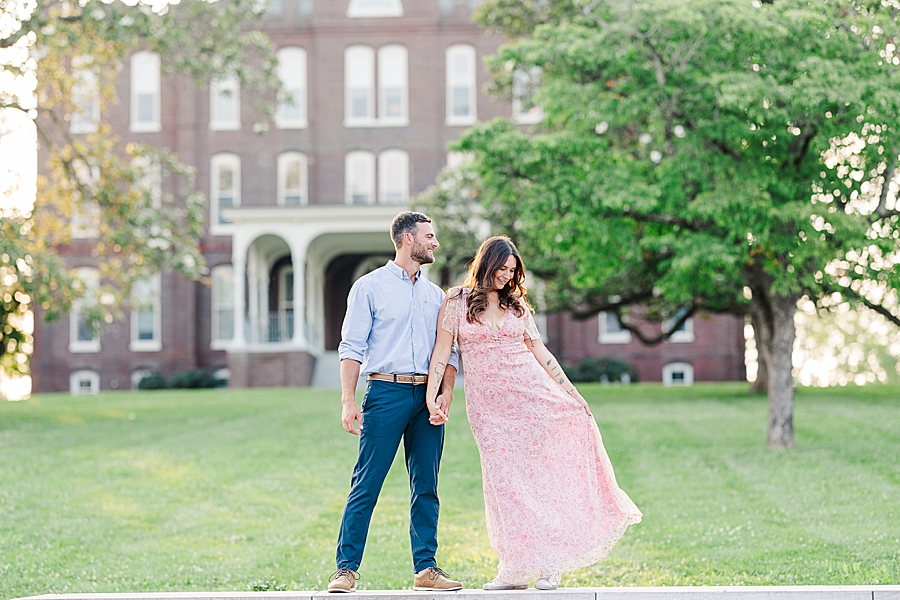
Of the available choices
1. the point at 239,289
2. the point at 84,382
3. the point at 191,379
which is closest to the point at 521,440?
the point at 239,289

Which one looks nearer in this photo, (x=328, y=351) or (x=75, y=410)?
(x=75, y=410)

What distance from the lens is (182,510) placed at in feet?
37.1

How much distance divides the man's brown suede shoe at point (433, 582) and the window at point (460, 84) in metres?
30.4

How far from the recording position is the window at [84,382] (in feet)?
120


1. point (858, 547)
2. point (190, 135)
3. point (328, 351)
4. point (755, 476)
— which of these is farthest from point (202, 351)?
point (858, 547)

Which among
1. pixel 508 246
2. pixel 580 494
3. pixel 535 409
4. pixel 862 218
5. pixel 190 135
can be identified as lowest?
pixel 580 494

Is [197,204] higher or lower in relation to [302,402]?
higher

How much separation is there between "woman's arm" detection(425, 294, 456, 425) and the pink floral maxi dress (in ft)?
0.16

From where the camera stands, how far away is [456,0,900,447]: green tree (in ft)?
42.8

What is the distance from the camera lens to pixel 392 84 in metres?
36.2

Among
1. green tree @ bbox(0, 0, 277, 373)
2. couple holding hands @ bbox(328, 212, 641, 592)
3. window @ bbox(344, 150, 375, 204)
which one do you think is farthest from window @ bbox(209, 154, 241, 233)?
couple holding hands @ bbox(328, 212, 641, 592)

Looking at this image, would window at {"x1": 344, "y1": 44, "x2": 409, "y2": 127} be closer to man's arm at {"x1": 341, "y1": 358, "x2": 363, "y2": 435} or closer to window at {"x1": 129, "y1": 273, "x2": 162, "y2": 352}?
window at {"x1": 129, "y1": 273, "x2": 162, "y2": 352}

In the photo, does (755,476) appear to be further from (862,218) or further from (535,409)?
(535,409)

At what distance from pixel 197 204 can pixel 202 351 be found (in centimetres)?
1434
